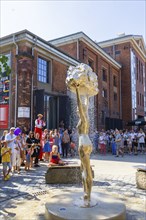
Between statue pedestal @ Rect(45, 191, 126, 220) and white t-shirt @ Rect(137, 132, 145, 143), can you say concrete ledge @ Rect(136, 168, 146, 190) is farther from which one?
white t-shirt @ Rect(137, 132, 145, 143)

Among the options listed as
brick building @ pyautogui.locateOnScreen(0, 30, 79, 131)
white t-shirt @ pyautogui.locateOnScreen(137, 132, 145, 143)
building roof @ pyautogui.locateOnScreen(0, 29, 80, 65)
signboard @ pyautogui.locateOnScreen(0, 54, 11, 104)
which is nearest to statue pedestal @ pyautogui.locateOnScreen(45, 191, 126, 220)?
brick building @ pyautogui.locateOnScreen(0, 30, 79, 131)

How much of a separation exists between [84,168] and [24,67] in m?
12.1

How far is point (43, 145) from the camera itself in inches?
489

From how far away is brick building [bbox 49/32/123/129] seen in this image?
23.3 m

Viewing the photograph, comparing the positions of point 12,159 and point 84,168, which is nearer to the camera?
point 84,168

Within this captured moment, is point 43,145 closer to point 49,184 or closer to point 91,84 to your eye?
point 49,184

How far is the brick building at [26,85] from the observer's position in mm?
14984

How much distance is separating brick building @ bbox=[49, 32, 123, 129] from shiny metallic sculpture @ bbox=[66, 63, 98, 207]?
19.1m

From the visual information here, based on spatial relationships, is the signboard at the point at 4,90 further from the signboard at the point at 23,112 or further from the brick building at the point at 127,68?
the brick building at the point at 127,68

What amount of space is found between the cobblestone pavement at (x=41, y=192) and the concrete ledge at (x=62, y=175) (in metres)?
0.23

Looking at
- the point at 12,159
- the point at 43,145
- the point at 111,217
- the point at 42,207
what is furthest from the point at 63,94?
the point at 111,217

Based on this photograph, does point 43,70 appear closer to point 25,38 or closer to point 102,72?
point 25,38

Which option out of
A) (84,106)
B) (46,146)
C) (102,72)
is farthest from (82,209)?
(102,72)

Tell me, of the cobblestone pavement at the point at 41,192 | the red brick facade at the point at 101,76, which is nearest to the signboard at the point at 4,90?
the cobblestone pavement at the point at 41,192
